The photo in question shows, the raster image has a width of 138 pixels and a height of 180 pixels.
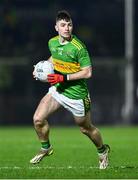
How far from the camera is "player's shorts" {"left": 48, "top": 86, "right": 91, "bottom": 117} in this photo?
1423 centimetres

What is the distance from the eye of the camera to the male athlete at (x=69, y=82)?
14008mm

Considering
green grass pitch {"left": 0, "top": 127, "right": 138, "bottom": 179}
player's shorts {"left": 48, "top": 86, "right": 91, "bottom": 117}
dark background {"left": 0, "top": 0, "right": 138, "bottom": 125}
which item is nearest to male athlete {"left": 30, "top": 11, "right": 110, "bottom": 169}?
player's shorts {"left": 48, "top": 86, "right": 91, "bottom": 117}

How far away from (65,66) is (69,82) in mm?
253

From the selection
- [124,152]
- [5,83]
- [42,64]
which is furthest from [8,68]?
[42,64]

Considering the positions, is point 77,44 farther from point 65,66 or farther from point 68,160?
point 68,160

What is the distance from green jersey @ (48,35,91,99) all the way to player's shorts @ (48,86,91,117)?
0.20 feet

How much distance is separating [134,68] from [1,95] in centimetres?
664

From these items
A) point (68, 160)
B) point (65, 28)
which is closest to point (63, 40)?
point (65, 28)

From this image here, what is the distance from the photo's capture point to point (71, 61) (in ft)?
46.3

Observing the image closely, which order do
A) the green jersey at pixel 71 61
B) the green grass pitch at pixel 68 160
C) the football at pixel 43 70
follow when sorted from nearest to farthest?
the green grass pitch at pixel 68 160 < the green jersey at pixel 71 61 < the football at pixel 43 70

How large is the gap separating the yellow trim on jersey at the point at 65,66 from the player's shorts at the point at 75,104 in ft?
1.15

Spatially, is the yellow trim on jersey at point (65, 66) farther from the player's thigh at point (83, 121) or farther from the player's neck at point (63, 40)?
the player's thigh at point (83, 121)

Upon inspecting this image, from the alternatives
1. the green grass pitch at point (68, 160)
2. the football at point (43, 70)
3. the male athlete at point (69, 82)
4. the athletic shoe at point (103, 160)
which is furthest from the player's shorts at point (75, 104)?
the green grass pitch at point (68, 160)

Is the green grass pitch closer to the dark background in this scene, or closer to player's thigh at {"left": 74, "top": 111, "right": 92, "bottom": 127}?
player's thigh at {"left": 74, "top": 111, "right": 92, "bottom": 127}
